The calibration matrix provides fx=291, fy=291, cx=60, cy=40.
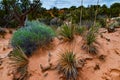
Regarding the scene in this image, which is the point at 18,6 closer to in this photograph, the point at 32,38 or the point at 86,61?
the point at 32,38

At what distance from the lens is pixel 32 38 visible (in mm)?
8914

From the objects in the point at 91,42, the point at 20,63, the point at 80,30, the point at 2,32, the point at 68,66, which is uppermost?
the point at 80,30

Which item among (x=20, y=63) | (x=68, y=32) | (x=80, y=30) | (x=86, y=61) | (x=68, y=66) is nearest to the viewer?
(x=68, y=66)

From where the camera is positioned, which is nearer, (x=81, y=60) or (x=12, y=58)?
(x=81, y=60)

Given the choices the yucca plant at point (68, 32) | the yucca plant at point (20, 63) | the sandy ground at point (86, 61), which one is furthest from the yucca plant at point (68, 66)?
the yucca plant at point (20, 63)

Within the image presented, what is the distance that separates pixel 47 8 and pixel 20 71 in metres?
16.4

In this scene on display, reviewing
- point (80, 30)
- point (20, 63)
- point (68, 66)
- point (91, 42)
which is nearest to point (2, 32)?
point (80, 30)

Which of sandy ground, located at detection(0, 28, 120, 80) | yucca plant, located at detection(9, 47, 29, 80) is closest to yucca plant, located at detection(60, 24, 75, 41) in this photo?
sandy ground, located at detection(0, 28, 120, 80)

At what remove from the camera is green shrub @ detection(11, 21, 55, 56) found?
8922 mm

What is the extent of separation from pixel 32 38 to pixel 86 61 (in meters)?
1.95

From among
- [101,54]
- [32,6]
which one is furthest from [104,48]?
[32,6]

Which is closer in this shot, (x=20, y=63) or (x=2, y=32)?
(x=20, y=63)

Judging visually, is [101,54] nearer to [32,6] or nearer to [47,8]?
[32,6]

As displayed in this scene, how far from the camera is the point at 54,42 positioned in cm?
930
